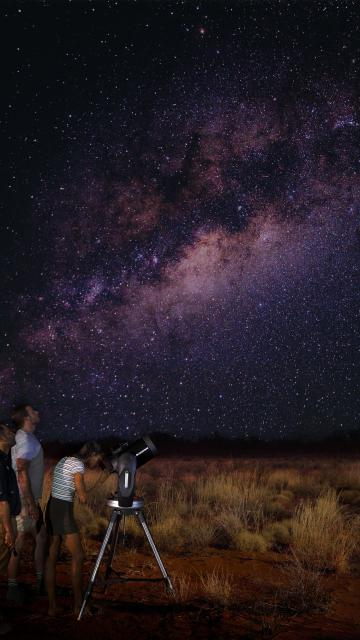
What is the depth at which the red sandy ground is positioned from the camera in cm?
540

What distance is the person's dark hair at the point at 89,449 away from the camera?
18.5ft

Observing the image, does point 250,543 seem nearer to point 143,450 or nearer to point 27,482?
point 27,482

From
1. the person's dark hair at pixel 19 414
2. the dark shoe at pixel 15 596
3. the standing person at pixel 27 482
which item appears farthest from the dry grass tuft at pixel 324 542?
the person's dark hair at pixel 19 414

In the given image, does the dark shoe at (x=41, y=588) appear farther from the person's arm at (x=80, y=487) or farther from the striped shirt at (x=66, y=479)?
the person's arm at (x=80, y=487)

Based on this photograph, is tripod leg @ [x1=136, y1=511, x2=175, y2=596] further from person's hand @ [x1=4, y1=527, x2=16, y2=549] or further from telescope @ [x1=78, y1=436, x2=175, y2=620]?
person's hand @ [x1=4, y1=527, x2=16, y2=549]

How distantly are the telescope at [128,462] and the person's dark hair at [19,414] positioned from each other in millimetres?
1446

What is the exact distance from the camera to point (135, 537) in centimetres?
1001

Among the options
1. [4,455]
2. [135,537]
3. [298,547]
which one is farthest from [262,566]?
[4,455]

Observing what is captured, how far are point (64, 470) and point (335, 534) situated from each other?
5507 mm

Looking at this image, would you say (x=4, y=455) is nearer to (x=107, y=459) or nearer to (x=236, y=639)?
(x=107, y=459)

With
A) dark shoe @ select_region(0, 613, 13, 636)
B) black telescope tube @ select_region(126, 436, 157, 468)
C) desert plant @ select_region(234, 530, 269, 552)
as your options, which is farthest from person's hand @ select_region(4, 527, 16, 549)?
desert plant @ select_region(234, 530, 269, 552)

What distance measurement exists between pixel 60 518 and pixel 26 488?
771mm

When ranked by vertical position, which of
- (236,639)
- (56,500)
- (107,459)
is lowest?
(236,639)

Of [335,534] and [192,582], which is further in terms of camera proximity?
[335,534]
